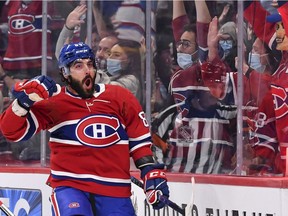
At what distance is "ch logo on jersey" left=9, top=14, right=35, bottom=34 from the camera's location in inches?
312

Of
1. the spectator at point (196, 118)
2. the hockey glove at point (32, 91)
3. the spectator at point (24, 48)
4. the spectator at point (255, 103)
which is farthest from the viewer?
the spectator at point (24, 48)

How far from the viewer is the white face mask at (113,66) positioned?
23.8ft

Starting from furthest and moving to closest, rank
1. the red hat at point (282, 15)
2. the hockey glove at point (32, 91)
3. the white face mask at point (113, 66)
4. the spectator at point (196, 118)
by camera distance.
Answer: the white face mask at point (113, 66) < the spectator at point (196, 118) < the red hat at point (282, 15) < the hockey glove at point (32, 91)

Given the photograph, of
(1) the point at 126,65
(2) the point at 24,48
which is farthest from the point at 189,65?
(2) the point at 24,48

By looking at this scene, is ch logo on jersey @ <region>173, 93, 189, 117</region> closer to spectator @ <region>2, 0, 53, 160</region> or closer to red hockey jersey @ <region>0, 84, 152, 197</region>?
red hockey jersey @ <region>0, 84, 152, 197</region>

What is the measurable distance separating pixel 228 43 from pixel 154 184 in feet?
3.49

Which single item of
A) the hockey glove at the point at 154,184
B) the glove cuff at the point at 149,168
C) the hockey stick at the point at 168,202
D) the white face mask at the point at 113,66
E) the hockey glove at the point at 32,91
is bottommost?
the hockey stick at the point at 168,202

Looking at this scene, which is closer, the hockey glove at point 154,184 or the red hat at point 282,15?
the hockey glove at point 154,184

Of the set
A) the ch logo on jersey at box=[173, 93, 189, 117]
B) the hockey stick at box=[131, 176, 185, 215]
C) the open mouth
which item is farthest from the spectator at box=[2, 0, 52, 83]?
the open mouth

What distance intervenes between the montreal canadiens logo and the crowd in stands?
0.88 meters

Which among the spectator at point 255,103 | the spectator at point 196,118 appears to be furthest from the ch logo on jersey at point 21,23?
the spectator at point 255,103

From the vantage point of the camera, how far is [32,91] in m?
5.53

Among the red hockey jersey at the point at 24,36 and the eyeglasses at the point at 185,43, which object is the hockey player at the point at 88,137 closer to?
the eyeglasses at the point at 185,43

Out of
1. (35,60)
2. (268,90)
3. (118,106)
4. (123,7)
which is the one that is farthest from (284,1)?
(35,60)
